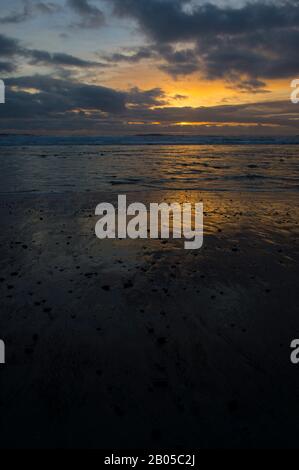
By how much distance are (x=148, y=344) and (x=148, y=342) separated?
3cm

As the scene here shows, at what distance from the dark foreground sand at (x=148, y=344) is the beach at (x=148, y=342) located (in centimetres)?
1

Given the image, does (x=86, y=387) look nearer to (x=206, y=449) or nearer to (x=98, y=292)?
(x=206, y=449)

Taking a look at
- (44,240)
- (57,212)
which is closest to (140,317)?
(44,240)

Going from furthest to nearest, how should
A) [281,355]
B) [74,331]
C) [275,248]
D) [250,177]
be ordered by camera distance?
[250,177], [275,248], [74,331], [281,355]

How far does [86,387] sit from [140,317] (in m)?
1.33

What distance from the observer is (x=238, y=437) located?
2910 millimetres

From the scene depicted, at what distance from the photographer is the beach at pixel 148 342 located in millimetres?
2988

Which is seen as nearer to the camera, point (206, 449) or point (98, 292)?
point (206, 449)

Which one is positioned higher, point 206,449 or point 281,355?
point 281,355

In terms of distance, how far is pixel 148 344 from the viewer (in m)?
4.00

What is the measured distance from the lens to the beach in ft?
9.80
